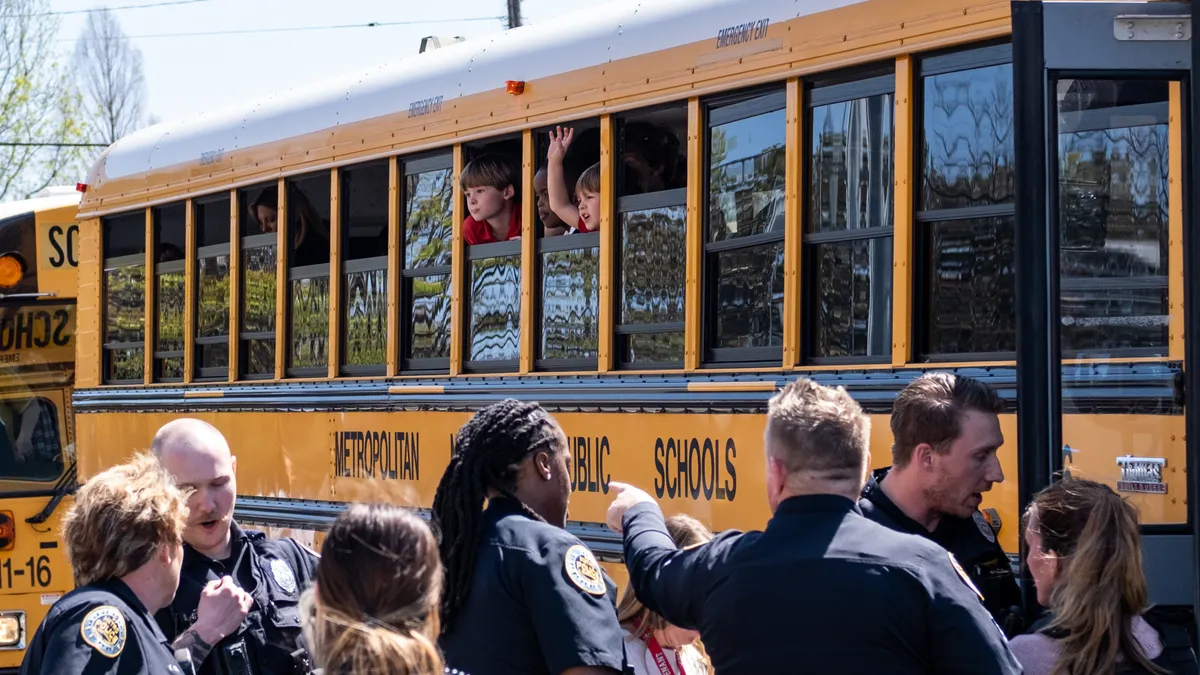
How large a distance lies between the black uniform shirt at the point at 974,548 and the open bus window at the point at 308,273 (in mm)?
3550

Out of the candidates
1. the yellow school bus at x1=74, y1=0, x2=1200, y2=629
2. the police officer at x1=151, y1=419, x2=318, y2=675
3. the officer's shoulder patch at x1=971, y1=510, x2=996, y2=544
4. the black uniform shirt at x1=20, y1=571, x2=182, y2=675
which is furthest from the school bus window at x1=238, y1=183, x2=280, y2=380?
the black uniform shirt at x1=20, y1=571, x2=182, y2=675

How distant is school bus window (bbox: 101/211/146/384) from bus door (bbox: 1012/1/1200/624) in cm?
533

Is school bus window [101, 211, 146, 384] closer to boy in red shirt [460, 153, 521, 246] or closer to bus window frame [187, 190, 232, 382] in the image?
bus window frame [187, 190, 232, 382]

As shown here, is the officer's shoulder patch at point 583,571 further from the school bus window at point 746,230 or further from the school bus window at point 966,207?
the school bus window at point 746,230

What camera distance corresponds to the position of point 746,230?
4816 millimetres

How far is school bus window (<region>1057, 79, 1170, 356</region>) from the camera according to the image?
151 inches

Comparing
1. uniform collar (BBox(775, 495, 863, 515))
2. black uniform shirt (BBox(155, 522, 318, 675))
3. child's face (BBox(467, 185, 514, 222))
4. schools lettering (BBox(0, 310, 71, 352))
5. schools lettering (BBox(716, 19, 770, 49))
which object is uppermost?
schools lettering (BBox(716, 19, 770, 49))

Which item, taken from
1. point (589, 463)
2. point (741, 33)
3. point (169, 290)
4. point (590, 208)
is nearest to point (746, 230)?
point (741, 33)

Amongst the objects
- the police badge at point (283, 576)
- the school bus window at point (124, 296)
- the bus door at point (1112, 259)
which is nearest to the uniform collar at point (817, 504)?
the bus door at point (1112, 259)

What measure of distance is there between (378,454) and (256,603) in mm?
2894

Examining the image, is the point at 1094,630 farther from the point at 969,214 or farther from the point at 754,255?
the point at 754,255

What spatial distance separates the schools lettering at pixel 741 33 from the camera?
4789 mm

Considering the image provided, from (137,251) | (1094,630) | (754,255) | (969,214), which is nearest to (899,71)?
(969,214)

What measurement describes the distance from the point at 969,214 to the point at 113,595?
7.73 ft
